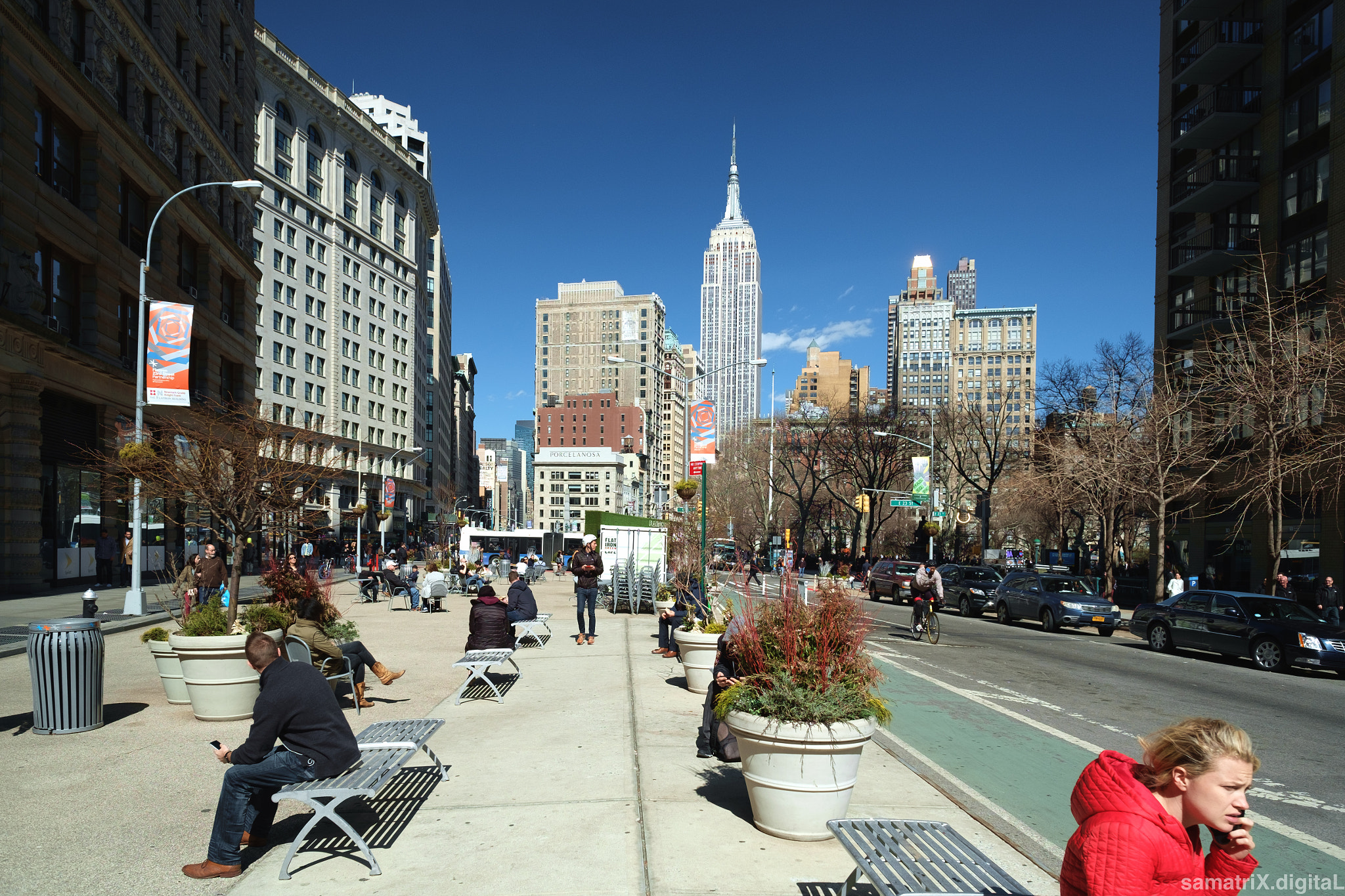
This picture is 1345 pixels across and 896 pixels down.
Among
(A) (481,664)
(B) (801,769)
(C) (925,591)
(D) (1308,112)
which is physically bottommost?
(C) (925,591)

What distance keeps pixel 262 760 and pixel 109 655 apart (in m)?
10.7

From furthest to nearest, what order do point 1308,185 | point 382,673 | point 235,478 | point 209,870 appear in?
point 1308,185 → point 235,478 → point 382,673 → point 209,870

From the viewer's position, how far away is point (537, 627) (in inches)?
723

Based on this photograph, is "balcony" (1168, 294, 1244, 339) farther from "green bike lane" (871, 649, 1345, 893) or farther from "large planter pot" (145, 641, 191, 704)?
"large planter pot" (145, 641, 191, 704)

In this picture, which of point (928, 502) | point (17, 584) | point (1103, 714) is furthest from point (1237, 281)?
point (17, 584)

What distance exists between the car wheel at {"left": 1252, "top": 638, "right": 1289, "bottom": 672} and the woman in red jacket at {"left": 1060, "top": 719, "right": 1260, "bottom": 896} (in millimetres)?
16365

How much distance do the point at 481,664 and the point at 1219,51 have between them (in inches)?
1559

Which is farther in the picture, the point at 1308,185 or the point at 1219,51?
the point at 1219,51

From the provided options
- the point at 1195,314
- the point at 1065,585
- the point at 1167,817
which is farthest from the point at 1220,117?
the point at 1167,817

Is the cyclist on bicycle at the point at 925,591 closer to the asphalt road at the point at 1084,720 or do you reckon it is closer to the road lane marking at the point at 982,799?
the asphalt road at the point at 1084,720

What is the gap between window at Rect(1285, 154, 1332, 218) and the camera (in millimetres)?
29969

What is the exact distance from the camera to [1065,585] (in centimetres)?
2527

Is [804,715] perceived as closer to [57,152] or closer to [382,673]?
[382,673]

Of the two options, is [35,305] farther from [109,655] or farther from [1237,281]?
[1237,281]
